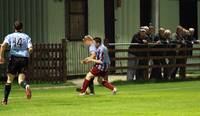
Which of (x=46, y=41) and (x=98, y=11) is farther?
(x=98, y=11)

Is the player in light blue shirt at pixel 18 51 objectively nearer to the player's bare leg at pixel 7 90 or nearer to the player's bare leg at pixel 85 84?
the player's bare leg at pixel 7 90

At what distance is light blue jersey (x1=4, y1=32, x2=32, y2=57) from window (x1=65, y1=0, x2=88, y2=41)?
39.2 feet

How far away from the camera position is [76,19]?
101 ft

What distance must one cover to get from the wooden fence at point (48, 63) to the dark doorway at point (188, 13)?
32.2 feet

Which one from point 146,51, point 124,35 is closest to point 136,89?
point 146,51

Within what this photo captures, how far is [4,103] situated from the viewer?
58.5 ft

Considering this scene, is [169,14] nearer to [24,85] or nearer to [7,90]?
[24,85]

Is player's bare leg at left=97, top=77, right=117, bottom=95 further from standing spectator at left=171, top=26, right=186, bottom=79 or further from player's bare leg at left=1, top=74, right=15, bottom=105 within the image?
standing spectator at left=171, top=26, right=186, bottom=79

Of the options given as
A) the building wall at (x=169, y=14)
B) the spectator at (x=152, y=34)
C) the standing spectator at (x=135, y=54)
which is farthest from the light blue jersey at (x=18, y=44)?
the building wall at (x=169, y=14)

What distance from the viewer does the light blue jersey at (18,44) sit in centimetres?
1836

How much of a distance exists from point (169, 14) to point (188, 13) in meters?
1.10

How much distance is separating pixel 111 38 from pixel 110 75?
8.72ft

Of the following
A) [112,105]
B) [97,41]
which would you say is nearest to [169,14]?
[97,41]

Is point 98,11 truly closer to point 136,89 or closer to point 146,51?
point 146,51
